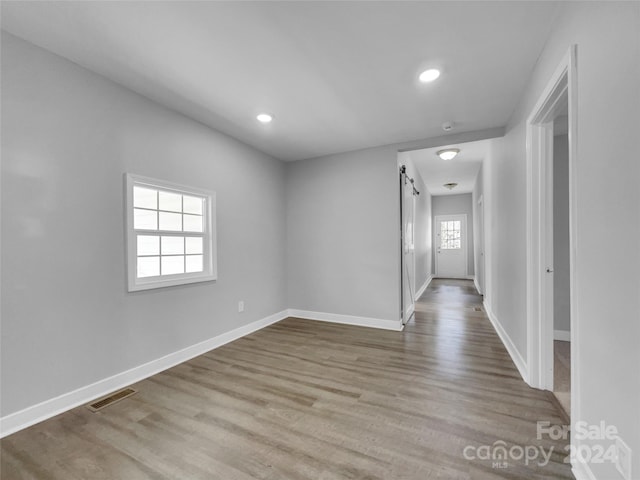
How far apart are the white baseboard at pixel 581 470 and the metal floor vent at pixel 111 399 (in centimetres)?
301

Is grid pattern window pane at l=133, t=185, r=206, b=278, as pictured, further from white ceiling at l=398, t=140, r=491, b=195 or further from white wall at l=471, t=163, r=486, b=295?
white wall at l=471, t=163, r=486, b=295

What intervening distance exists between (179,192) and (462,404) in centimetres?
324

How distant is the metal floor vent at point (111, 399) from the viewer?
2.08 metres

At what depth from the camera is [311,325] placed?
13.6 feet

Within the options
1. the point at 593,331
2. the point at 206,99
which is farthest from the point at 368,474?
the point at 206,99

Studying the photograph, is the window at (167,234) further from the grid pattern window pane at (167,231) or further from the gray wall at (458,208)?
the gray wall at (458,208)

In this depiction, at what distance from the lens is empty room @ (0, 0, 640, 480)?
52.3 inches

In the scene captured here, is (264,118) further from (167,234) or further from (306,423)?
(306,423)

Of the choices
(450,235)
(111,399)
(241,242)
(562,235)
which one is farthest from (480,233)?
(111,399)

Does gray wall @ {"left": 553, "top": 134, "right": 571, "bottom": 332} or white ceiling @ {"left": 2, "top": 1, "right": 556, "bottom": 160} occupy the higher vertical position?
white ceiling @ {"left": 2, "top": 1, "right": 556, "bottom": 160}

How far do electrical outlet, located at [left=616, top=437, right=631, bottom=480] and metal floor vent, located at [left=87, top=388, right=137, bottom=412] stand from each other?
3.01 m

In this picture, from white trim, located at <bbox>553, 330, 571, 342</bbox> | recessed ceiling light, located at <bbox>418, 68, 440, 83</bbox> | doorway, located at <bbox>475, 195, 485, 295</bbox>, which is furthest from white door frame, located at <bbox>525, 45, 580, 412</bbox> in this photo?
doorway, located at <bbox>475, 195, 485, 295</bbox>

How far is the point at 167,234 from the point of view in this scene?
2.85m

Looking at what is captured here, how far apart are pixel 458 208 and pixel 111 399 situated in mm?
9378
